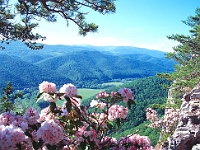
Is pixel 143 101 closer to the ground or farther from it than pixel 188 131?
closer to the ground

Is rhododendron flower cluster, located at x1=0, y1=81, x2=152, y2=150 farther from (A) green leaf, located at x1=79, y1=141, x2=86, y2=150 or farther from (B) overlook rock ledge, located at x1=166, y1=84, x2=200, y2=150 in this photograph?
(B) overlook rock ledge, located at x1=166, y1=84, x2=200, y2=150

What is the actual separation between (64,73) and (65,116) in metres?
192

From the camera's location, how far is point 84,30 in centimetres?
686

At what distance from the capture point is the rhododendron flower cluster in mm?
1863

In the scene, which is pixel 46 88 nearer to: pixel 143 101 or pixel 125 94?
pixel 125 94

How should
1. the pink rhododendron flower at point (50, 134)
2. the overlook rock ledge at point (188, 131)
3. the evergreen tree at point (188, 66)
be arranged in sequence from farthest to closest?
the evergreen tree at point (188, 66), the overlook rock ledge at point (188, 131), the pink rhododendron flower at point (50, 134)

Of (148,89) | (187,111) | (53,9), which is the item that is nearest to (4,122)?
(53,9)

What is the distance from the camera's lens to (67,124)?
7.84 ft

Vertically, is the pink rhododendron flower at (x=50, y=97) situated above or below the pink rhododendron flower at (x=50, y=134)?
above

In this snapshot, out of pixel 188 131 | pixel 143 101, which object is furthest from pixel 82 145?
pixel 143 101

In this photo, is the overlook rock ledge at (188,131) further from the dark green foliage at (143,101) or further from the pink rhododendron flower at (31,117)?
the dark green foliage at (143,101)

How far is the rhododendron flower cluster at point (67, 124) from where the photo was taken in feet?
6.11

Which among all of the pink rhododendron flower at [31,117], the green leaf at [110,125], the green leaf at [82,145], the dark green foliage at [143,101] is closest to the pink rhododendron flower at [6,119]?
the pink rhododendron flower at [31,117]

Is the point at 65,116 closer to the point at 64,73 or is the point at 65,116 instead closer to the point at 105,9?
the point at 105,9
